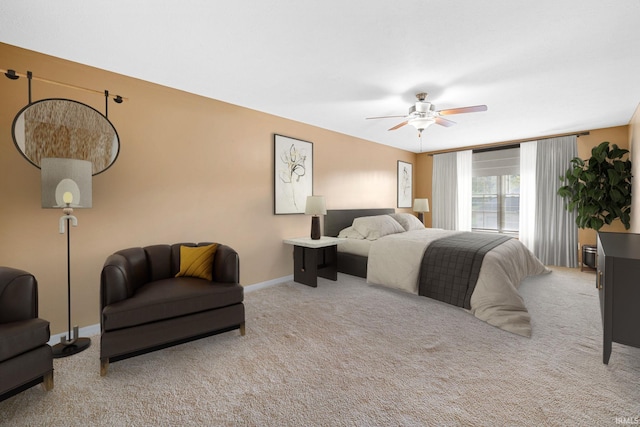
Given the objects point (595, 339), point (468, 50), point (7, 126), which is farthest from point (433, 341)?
point (7, 126)

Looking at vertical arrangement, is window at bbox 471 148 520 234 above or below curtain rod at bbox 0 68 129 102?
below

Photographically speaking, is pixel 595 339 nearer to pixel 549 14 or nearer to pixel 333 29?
pixel 549 14

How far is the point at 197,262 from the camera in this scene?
2.67 meters

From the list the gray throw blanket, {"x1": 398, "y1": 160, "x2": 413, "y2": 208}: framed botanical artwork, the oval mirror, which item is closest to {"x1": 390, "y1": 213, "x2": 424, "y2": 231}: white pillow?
{"x1": 398, "y1": 160, "x2": 413, "y2": 208}: framed botanical artwork

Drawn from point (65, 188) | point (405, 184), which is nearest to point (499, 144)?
point (405, 184)

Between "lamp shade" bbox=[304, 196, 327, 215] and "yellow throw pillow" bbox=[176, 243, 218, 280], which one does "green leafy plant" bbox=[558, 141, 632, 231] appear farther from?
"yellow throw pillow" bbox=[176, 243, 218, 280]

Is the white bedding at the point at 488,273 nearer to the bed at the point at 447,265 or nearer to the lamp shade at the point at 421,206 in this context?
the bed at the point at 447,265

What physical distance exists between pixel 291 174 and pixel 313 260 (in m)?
1.36

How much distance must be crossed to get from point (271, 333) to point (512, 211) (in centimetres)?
572

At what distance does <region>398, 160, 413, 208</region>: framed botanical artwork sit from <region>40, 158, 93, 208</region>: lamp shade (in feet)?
19.1

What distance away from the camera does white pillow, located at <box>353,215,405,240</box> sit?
447 centimetres

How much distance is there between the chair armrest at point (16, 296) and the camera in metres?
1.76

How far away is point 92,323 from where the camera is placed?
2.62 m

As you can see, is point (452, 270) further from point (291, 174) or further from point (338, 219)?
point (291, 174)
